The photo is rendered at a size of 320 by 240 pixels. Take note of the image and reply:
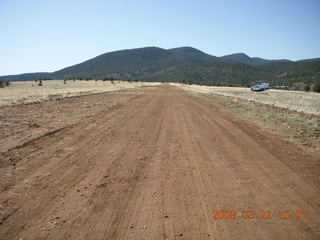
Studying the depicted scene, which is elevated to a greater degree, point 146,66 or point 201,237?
point 146,66

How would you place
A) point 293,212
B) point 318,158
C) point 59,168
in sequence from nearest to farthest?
1. point 293,212
2. point 59,168
3. point 318,158

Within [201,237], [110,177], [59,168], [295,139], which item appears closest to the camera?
[201,237]

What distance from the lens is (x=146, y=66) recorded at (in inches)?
6683

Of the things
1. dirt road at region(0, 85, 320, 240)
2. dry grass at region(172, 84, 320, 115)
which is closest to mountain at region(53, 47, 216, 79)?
dry grass at region(172, 84, 320, 115)

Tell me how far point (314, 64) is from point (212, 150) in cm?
9060

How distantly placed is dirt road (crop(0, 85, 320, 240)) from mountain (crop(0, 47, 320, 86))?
7343 cm

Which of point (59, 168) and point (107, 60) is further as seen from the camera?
point (107, 60)

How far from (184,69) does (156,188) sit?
141 metres

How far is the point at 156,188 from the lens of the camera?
4844mm

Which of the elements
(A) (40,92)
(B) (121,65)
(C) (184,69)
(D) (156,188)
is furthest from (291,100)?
(B) (121,65)

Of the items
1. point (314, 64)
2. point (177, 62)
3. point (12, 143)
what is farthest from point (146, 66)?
point (12, 143)

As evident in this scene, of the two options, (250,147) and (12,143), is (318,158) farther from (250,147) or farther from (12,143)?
(12,143)

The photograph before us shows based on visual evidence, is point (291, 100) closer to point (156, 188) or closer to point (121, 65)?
point (156, 188)

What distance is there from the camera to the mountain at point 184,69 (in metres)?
88.0
